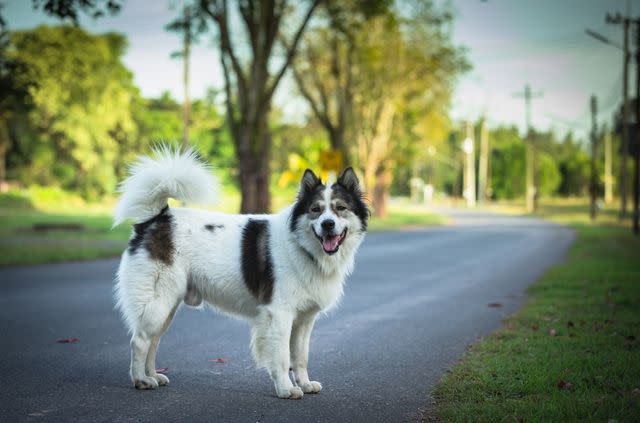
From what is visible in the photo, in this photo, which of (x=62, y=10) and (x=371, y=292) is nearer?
(x=371, y=292)

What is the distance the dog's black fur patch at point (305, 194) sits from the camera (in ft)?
18.7

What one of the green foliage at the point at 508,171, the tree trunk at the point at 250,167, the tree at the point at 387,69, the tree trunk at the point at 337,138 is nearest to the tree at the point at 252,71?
the tree trunk at the point at 250,167

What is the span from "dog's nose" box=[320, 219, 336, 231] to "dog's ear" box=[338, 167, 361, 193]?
0.53m

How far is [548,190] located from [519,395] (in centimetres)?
11483

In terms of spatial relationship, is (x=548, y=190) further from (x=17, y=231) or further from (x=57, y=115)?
(x=17, y=231)

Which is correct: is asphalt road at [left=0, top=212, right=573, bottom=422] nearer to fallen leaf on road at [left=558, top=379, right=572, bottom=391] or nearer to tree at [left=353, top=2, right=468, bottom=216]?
fallen leaf on road at [left=558, top=379, right=572, bottom=391]

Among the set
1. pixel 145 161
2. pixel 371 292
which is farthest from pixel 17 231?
pixel 145 161

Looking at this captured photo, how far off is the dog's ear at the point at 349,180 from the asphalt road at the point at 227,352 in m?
1.73

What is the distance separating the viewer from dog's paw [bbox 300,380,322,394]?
18.1 ft

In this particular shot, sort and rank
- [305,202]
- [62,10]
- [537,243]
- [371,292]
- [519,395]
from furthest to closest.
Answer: [537,243], [62,10], [371,292], [305,202], [519,395]

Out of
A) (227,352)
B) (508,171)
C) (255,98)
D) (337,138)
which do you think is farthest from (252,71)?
(508,171)

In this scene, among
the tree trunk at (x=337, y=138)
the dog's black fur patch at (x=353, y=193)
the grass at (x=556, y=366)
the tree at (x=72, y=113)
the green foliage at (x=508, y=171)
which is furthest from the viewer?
the green foliage at (x=508, y=171)

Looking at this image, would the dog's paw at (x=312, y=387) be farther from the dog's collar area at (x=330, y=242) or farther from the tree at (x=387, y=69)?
the tree at (x=387, y=69)

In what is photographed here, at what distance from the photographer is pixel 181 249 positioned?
5.83m
